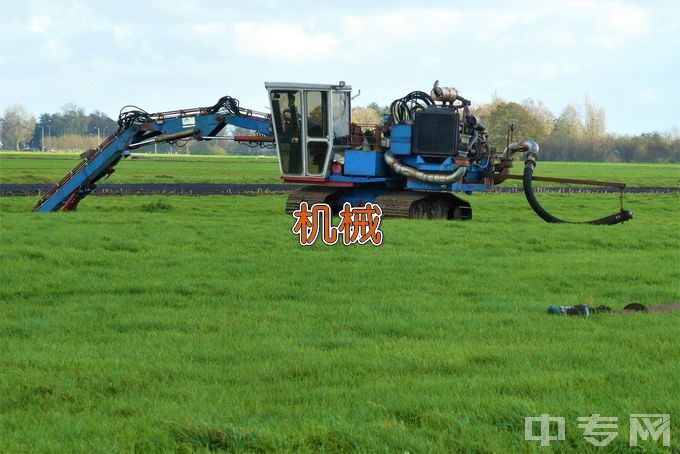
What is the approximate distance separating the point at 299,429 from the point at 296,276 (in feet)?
26.5

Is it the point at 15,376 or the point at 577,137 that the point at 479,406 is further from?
the point at 577,137

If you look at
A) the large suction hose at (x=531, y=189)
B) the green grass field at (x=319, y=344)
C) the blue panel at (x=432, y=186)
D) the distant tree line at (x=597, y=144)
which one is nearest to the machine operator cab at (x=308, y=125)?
the blue panel at (x=432, y=186)

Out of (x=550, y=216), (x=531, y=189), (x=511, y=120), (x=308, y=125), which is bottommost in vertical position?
(x=550, y=216)

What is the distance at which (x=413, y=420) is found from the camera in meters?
6.89

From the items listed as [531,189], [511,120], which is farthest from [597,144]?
[531,189]

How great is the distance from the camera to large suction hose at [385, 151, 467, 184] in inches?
1042

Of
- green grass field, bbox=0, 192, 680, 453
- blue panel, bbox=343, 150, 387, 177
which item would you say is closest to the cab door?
blue panel, bbox=343, 150, 387, 177

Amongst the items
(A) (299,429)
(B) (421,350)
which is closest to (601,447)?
(A) (299,429)

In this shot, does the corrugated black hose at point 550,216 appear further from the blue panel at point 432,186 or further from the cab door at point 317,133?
the cab door at point 317,133

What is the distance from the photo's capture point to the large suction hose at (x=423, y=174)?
2647 centimetres

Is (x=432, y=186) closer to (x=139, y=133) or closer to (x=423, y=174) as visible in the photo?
(x=423, y=174)

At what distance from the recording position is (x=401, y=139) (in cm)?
2673

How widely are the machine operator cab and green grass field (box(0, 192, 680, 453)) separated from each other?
24.3ft

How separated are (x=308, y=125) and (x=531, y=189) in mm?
6515
